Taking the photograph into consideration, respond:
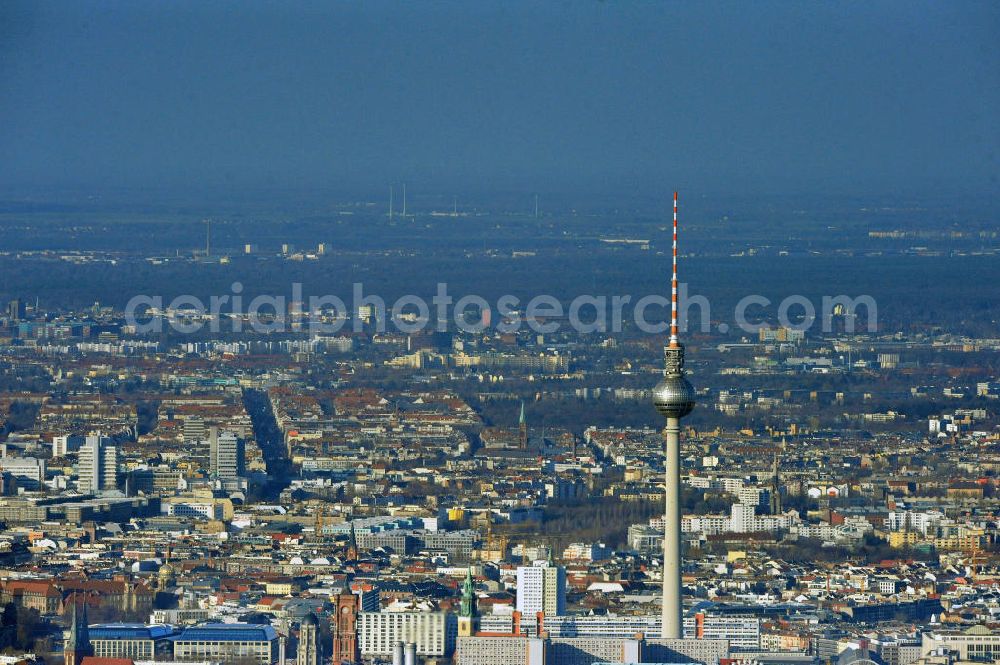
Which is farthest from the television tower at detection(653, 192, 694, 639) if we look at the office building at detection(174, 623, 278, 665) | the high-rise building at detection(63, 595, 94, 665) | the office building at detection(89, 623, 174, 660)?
the high-rise building at detection(63, 595, 94, 665)

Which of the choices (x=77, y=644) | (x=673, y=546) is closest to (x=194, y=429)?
(x=77, y=644)

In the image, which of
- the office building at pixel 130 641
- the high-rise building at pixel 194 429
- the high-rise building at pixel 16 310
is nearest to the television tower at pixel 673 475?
the office building at pixel 130 641

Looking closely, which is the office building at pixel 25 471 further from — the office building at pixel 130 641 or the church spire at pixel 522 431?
the office building at pixel 130 641

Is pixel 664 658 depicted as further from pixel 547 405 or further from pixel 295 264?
pixel 295 264

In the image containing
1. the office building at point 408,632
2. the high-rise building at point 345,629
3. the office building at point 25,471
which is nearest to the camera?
the high-rise building at point 345,629

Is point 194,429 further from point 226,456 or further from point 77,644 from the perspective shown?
point 77,644

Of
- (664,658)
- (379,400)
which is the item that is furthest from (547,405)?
(664,658)

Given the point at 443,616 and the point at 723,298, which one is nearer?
the point at 443,616
